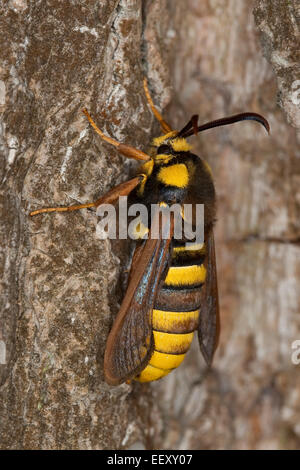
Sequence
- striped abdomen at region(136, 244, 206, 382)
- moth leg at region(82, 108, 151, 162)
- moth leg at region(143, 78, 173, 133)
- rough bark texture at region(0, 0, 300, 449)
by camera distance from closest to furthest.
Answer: rough bark texture at region(0, 0, 300, 449) < moth leg at region(82, 108, 151, 162) < striped abdomen at region(136, 244, 206, 382) < moth leg at region(143, 78, 173, 133)

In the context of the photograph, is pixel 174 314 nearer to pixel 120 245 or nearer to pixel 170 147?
pixel 120 245

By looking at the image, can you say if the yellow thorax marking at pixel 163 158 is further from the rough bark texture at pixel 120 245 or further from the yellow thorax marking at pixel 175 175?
the rough bark texture at pixel 120 245

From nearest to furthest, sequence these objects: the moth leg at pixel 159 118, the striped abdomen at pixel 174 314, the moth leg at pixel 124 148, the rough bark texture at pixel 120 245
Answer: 1. the rough bark texture at pixel 120 245
2. the moth leg at pixel 124 148
3. the striped abdomen at pixel 174 314
4. the moth leg at pixel 159 118

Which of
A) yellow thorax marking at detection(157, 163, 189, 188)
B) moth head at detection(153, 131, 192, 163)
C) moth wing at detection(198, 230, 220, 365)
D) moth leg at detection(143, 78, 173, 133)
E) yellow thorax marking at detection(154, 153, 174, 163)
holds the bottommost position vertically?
moth wing at detection(198, 230, 220, 365)

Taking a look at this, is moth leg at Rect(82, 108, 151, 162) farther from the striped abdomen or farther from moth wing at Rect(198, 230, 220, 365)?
moth wing at Rect(198, 230, 220, 365)

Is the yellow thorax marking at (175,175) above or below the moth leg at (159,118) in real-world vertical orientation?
below

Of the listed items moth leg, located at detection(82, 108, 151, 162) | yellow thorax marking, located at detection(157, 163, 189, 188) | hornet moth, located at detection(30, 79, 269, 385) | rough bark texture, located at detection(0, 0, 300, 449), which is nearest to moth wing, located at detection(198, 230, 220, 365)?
hornet moth, located at detection(30, 79, 269, 385)

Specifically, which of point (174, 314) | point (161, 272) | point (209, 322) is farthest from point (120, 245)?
point (209, 322)

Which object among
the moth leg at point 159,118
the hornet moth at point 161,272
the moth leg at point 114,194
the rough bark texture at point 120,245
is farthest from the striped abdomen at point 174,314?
the moth leg at point 159,118

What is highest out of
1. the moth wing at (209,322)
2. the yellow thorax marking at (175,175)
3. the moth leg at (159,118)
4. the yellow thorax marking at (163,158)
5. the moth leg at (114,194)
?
the moth leg at (159,118)
